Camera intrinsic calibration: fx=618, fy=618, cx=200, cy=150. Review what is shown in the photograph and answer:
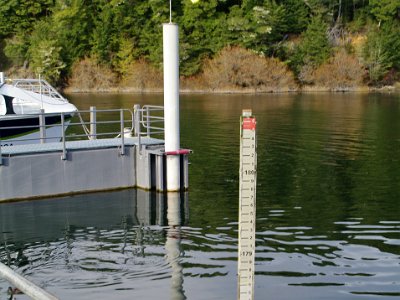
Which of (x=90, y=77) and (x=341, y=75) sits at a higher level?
(x=90, y=77)

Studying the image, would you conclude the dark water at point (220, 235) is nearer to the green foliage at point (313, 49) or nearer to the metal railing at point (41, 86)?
the metal railing at point (41, 86)

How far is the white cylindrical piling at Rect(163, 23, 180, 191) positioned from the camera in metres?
16.9

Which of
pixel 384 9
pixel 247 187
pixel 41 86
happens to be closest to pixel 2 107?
pixel 41 86

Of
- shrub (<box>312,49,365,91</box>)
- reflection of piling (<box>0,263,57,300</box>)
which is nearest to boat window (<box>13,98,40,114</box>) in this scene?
reflection of piling (<box>0,263,57,300</box>)

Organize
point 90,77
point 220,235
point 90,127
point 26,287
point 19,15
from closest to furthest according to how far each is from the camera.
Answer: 1. point 26,287
2. point 220,235
3. point 90,127
4. point 90,77
5. point 19,15

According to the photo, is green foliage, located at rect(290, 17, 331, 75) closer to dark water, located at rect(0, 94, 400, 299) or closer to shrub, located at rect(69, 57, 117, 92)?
shrub, located at rect(69, 57, 117, 92)

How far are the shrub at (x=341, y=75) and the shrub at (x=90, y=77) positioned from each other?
29.8 meters

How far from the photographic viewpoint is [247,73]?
80562 millimetres

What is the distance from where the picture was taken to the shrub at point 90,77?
89250mm

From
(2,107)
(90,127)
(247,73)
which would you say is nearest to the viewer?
(2,107)

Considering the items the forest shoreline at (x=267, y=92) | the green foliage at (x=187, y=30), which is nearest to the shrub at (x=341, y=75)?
the forest shoreline at (x=267, y=92)

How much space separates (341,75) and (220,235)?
70.9 meters

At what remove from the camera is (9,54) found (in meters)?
95.6

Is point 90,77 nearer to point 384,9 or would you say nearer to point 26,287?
point 384,9
